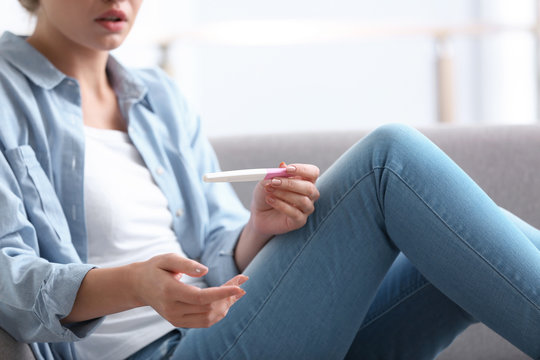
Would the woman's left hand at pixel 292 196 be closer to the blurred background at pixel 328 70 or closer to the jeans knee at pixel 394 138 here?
the jeans knee at pixel 394 138

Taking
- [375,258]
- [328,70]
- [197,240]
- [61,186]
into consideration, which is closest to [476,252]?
[375,258]

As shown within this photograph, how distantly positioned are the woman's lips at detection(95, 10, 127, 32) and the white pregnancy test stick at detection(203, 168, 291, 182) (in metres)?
0.36

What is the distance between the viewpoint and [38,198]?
1.08m

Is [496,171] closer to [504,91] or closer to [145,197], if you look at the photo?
[145,197]

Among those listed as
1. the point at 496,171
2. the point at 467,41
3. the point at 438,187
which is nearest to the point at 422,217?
the point at 438,187

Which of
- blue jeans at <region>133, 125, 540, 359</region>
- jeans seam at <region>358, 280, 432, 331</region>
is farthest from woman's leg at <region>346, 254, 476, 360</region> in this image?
blue jeans at <region>133, 125, 540, 359</region>

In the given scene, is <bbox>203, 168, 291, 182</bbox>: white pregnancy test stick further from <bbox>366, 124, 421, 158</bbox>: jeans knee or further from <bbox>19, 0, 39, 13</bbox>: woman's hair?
<bbox>19, 0, 39, 13</bbox>: woman's hair

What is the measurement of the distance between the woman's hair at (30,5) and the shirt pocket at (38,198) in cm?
30

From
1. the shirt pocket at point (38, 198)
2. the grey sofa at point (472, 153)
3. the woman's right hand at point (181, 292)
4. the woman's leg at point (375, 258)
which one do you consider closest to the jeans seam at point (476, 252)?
the woman's leg at point (375, 258)

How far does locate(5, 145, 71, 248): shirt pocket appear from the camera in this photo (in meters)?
1.07

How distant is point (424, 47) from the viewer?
4887mm

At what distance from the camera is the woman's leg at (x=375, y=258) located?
3.16 feet

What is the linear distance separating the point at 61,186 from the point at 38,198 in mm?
73

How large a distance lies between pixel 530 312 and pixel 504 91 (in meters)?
3.74
